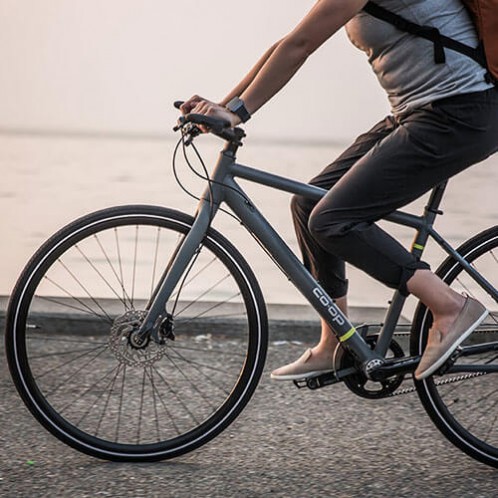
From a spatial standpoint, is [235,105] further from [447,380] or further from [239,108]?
[447,380]

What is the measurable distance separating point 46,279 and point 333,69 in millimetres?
2648

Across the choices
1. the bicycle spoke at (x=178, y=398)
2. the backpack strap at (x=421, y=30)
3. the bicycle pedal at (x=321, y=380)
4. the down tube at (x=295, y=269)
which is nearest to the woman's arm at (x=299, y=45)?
the backpack strap at (x=421, y=30)

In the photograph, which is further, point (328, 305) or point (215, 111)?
point (328, 305)

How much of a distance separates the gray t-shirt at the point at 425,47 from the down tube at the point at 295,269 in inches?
26.1

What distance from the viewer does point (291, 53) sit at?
4.16 m

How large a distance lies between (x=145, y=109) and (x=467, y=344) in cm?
267

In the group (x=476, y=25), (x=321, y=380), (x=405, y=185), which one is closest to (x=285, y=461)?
(x=321, y=380)

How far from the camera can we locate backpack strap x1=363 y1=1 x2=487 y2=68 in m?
4.13

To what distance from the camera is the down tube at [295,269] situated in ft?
14.5

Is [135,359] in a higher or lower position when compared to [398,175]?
lower

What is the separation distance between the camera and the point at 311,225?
4.31 metres

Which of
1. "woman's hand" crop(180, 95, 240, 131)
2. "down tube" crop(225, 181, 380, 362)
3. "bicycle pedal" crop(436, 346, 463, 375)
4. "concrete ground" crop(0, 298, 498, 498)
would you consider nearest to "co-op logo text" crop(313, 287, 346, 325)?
"down tube" crop(225, 181, 380, 362)

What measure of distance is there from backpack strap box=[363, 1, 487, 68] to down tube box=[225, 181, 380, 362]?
2.45ft

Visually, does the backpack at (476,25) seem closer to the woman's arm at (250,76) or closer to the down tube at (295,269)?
the woman's arm at (250,76)
